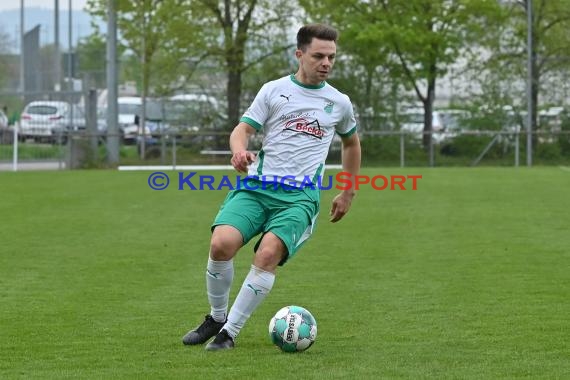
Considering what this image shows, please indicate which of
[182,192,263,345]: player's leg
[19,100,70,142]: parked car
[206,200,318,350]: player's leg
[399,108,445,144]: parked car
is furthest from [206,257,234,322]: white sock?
[399,108,445,144]: parked car

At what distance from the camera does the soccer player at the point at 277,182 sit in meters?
7.19

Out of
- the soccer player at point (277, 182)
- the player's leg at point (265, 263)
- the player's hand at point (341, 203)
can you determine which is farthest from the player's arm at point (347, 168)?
the player's leg at point (265, 263)

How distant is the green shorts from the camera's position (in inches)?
283

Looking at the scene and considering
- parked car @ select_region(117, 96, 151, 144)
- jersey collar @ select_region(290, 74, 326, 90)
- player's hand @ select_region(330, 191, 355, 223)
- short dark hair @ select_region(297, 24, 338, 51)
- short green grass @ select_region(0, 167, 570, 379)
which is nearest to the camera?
short green grass @ select_region(0, 167, 570, 379)

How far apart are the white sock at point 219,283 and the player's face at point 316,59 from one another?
1206mm

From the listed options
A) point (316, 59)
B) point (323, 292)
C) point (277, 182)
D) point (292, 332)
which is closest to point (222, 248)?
point (277, 182)

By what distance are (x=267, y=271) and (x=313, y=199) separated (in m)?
0.54

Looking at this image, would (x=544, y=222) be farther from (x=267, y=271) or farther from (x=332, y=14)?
(x=332, y=14)

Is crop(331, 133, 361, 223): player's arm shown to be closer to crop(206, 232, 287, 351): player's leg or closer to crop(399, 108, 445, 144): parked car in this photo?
crop(206, 232, 287, 351): player's leg

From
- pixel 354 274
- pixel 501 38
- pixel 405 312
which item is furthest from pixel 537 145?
pixel 405 312

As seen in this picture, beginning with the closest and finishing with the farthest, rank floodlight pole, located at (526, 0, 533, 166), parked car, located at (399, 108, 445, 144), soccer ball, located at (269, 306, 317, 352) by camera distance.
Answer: soccer ball, located at (269, 306, 317, 352)
floodlight pole, located at (526, 0, 533, 166)
parked car, located at (399, 108, 445, 144)

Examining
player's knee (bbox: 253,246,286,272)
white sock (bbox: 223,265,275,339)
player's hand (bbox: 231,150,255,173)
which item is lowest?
white sock (bbox: 223,265,275,339)

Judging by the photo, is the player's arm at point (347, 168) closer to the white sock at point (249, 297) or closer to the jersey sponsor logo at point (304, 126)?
the jersey sponsor logo at point (304, 126)

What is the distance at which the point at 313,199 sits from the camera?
292 inches
